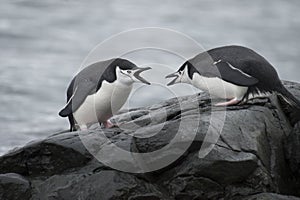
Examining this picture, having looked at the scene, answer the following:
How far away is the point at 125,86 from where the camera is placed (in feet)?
23.8

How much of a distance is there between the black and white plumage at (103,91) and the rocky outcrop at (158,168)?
0.65 meters

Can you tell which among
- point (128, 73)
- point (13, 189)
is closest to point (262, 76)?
point (128, 73)

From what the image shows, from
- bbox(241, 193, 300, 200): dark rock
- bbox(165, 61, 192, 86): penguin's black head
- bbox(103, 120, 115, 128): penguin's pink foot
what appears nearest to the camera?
bbox(241, 193, 300, 200): dark rock

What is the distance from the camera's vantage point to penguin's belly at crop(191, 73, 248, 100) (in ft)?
24.0

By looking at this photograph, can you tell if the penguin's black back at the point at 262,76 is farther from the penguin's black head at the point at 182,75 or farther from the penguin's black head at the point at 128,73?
the penguin's black head at the point at 128,73

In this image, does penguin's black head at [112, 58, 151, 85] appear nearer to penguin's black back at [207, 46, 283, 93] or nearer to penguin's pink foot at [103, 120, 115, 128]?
penguin's pink foot at [103, 120, 115, 128]

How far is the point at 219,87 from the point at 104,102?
106 cm

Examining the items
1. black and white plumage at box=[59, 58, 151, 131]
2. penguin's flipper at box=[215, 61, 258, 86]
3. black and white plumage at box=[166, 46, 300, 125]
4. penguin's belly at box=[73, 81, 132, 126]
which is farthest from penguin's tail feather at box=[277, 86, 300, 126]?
penguin's belly at box=[73, 81, 132, 126]

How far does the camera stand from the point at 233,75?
7273mm

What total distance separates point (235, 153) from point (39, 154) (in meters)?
1.52

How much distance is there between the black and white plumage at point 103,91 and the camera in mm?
7227

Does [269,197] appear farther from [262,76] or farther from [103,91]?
[103,91]

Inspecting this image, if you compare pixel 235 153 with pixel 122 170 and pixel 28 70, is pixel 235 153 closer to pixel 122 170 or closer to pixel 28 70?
pixel 122 170

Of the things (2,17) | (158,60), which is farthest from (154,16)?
(158,60)
